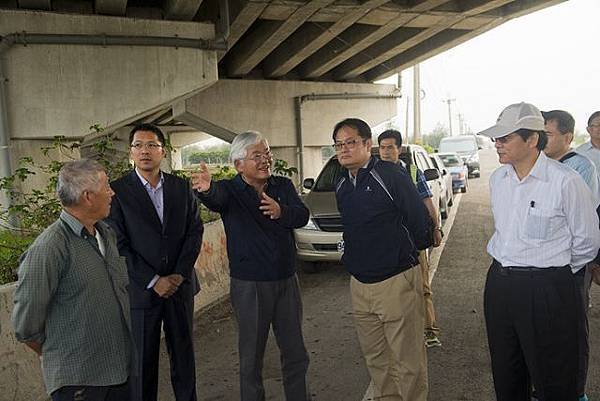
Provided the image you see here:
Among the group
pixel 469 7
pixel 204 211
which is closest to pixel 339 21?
pixel 469 7

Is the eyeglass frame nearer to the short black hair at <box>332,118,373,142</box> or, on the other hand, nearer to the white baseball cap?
the white baseball cap

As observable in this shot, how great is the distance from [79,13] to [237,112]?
6.43 meters

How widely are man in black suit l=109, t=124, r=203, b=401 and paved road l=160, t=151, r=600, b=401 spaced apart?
75 centimetres

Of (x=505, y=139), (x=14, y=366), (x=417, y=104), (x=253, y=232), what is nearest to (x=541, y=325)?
(x=505, y=139)

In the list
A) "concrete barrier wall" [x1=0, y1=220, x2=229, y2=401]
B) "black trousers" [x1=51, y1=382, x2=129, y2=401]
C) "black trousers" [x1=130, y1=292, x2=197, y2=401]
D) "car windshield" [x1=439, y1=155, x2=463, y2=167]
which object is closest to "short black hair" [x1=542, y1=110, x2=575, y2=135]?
"black trousers" [x1=130, y1=292, x2=197, y2=401]

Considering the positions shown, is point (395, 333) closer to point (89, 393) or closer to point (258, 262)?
point (258, 262)

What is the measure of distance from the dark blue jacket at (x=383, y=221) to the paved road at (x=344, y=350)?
1358 millimetres

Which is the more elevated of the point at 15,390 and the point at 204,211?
the point at 204,211

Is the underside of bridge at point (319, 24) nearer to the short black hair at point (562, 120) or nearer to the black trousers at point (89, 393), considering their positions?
the short black hair at point (562, 120)

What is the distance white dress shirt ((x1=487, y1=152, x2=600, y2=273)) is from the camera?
9.21 feet

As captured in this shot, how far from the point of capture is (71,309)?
242cm

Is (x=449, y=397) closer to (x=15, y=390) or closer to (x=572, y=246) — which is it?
(x=572, y=246)

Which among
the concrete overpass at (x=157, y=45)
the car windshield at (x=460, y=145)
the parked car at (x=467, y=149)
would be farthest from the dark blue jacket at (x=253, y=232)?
the car windshield at (x=460, y=145)

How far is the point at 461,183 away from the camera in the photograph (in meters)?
20.8
